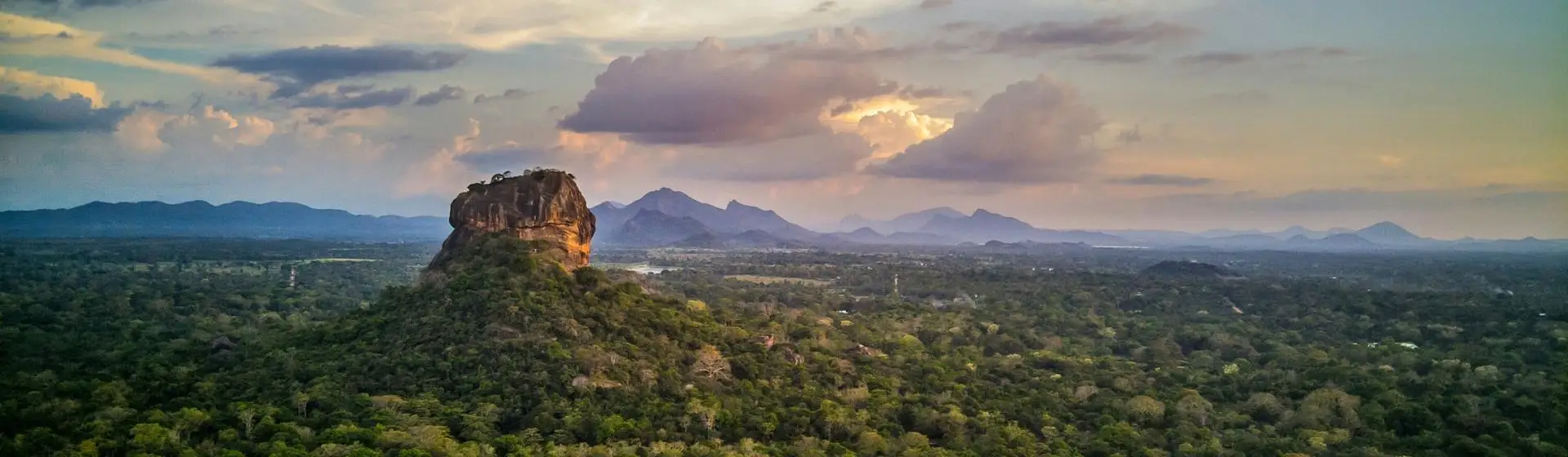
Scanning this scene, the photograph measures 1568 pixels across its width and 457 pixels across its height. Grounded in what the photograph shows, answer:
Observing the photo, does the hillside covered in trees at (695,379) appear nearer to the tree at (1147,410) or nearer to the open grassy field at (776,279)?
the tree at (1147,410)

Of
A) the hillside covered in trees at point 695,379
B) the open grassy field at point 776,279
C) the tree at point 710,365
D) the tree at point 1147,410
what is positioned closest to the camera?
the hillside covered in trees at point 695,379

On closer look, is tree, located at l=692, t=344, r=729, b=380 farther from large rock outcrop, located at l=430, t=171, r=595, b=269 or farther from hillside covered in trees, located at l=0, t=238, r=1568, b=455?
large rock outcrop, located at l=430, t=171, r=595, b=269

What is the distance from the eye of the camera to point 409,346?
33.4 m

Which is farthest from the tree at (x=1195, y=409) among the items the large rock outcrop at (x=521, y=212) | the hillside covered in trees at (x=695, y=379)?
the large rock outcrop at (x=521, y=212)

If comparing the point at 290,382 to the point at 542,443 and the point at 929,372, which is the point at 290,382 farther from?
the point at 929,372

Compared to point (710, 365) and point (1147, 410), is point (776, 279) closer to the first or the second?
point (710, 365)

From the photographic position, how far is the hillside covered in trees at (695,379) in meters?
26.2

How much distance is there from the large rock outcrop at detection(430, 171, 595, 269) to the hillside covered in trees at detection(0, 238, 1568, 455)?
146 cm

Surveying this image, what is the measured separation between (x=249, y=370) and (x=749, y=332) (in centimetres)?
2164

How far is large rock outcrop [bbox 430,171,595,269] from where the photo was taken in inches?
1660

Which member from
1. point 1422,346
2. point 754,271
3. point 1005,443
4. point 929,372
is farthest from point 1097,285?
point 1005,443

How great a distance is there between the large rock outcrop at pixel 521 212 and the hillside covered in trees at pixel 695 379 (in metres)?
1.46

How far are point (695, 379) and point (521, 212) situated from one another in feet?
43.7

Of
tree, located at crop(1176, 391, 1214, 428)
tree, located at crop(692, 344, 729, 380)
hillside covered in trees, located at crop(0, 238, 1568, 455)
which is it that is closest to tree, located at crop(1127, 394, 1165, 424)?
hillside covered in trees, located at crop(0, 238, 1568, 455)
